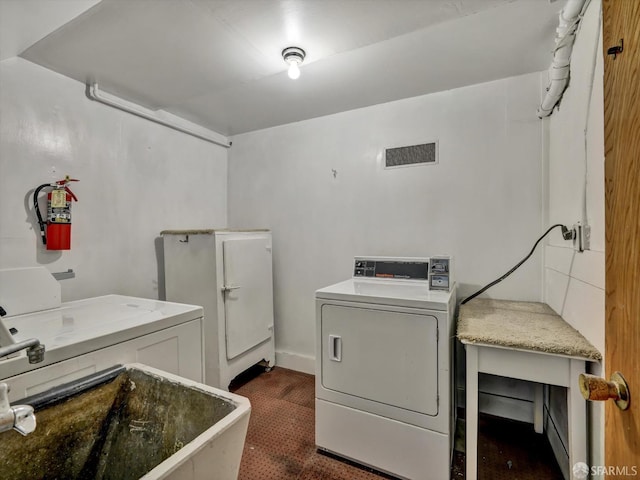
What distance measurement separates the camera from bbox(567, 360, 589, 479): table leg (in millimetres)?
1243

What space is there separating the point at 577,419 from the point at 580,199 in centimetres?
97

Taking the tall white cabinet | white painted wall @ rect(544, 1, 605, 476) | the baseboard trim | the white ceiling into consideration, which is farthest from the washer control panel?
the white ceiling

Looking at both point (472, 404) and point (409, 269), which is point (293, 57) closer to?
point (409, 269)

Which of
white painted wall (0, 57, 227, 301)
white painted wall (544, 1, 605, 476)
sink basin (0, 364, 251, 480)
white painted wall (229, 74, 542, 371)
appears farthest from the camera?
white painted wall (229, 74, 542, 371)

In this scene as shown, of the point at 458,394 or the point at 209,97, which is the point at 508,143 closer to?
the point at 458,394

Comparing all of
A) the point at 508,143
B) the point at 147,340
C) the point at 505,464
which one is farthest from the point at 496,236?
the point at 147,340

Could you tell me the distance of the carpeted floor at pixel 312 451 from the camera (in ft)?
5.31

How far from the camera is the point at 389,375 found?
62.2 inches

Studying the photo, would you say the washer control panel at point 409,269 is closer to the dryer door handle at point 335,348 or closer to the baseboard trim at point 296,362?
A: the dryer door handle at point 335,348

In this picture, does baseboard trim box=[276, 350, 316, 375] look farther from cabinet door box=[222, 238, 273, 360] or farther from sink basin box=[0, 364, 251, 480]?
sink basin box=[0, 364, 251, 480]

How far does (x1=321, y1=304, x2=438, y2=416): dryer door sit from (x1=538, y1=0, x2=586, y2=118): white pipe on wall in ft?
4.75

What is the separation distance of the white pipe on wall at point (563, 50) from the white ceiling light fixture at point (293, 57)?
127 cm

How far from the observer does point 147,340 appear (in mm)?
1370

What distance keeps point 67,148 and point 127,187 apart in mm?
437
